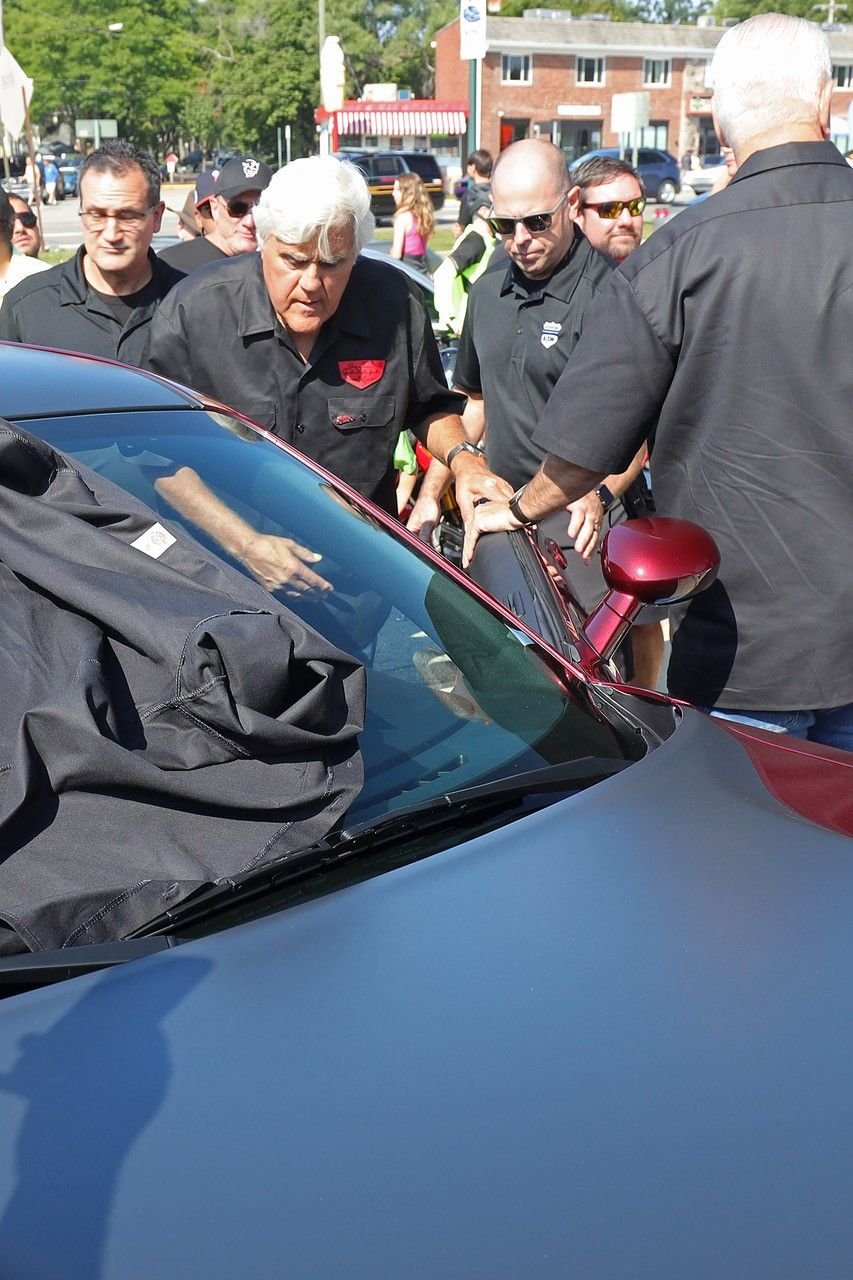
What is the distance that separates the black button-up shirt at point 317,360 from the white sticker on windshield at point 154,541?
1551 millimetres

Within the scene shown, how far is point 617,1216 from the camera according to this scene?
121cm

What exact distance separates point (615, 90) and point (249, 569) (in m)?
67.6

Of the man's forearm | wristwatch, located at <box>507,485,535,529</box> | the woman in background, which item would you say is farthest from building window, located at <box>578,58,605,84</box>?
the man's forearm

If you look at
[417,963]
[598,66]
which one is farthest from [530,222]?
[598,66]

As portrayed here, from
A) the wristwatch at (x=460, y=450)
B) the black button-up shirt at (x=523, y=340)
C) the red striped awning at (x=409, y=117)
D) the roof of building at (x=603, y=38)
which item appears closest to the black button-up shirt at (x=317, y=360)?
the wristwatch at (x=460, y=450)

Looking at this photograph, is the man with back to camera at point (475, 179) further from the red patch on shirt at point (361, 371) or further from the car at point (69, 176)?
the car at point (69, 176)

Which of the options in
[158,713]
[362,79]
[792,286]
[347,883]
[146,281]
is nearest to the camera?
[347,883]

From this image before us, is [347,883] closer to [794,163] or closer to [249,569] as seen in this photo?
[249,569]

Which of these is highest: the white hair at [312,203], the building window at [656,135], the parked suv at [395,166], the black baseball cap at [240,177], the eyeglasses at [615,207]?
the white hair at [312,203]

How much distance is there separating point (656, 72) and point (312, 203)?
6789cm

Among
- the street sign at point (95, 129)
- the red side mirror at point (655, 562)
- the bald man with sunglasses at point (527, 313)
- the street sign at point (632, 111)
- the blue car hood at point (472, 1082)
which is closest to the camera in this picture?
the blue car hood at point (472, 1082)

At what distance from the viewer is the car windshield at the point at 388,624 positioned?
78.5 inches

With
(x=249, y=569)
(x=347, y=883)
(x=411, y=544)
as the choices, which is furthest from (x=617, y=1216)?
(x=411, y=544)

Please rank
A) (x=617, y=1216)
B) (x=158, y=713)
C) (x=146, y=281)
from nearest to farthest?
1. (x=617, y=1216)
2. (x=158, y=713)
3. (x=146, y=281)
